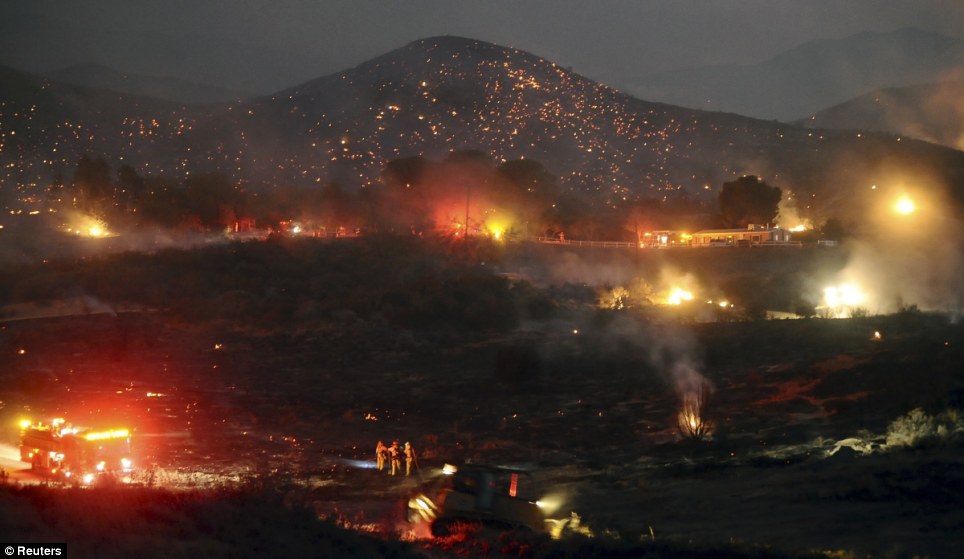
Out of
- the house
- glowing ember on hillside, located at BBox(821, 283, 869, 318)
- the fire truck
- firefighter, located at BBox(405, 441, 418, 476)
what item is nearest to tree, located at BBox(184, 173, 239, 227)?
the house

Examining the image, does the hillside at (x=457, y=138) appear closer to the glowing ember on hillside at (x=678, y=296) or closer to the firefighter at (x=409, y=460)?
the glowing ember on hillside at (x=678, y=296)

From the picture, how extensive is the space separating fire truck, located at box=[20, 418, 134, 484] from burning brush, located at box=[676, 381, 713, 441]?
1321 centimetres

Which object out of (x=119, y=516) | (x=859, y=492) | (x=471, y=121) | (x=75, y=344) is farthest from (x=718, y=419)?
(x=471, y=121)

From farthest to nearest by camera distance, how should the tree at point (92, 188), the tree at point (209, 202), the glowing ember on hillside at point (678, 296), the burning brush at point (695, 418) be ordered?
1. the tree at point (92, 188)
2. the tree at point (209, 202)
3. the glowing ember on hillside at point (678, 296)
4. the burning brush at point (695, 418)

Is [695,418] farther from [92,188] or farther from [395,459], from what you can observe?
[92,188]

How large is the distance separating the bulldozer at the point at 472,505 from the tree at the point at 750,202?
6972 cm

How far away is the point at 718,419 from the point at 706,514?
10576 mm

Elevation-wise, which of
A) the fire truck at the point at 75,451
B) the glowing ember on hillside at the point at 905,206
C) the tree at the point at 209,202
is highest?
the tree at the point at 209,202

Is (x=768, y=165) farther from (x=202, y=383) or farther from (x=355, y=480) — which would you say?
(x=355, y=480)

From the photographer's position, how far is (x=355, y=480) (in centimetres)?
1905

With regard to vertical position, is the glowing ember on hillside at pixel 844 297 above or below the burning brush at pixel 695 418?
above

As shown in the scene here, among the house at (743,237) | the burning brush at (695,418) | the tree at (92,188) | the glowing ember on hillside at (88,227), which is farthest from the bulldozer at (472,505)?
the tree at (92,188)

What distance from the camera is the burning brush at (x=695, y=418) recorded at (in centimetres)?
2191

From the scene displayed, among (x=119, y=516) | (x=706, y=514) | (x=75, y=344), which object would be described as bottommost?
(x=706, y=514)
